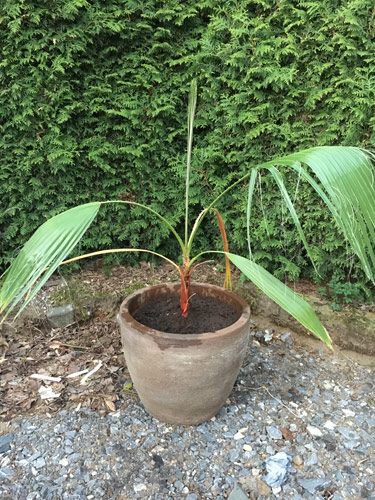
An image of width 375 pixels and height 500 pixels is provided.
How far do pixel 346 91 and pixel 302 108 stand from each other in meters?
0.23

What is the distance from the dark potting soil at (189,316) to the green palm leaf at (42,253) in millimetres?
608

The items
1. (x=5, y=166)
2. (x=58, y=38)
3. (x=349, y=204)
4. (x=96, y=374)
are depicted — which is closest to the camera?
(x=349, y=204)

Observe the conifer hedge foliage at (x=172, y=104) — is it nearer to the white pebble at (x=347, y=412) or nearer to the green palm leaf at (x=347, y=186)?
the white pebble at (x=347, y=412)

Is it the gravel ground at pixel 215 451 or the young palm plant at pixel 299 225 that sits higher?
the young palm plant at pixel 299 225

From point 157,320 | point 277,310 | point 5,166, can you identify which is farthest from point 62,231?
point 277,310

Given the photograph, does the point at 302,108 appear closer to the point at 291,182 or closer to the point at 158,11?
the point at 291,182

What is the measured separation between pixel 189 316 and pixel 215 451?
1.64 ft

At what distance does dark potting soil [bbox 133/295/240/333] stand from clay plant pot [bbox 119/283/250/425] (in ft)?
0.23

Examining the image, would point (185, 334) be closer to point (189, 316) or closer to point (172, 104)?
point (189, 316)

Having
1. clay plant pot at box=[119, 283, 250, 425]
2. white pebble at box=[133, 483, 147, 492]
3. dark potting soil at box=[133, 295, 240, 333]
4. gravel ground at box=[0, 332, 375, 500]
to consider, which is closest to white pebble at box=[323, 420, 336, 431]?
gravel ground at box=[0, 332, 375, 500]

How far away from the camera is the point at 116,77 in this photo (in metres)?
2.11

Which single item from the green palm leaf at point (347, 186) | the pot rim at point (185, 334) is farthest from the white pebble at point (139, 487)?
the green palm leaf at point (347, 186)

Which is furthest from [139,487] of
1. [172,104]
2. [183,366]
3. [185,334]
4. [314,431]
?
[172,104]

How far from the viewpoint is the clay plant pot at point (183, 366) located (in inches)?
49.4
